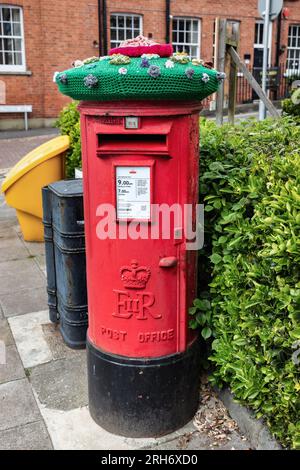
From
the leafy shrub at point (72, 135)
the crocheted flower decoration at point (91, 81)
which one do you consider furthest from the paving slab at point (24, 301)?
the crocheted flower decoration at point (91, 81)

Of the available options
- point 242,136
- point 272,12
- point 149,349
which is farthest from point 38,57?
point 149,349

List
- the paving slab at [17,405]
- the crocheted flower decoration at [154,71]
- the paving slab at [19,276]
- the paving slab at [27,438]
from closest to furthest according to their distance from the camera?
1. the crocheted flower decoration at [154,71]
2. the paving slab at [27,438]
3. the paving slab at [17,405]
4. the paving slab at [19,276]

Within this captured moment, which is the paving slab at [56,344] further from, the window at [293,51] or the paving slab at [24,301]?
the window at [293,51]

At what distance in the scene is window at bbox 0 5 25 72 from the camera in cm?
1530

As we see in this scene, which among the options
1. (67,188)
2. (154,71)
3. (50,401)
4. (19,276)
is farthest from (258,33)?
(50,401)

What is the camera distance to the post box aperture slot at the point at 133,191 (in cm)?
250

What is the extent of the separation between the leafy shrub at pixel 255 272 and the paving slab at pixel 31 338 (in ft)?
4.36

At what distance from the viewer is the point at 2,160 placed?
1172 cm

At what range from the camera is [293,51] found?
21.8 m

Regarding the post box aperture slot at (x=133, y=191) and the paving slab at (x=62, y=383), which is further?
the paving slab at (x=62, y=383)

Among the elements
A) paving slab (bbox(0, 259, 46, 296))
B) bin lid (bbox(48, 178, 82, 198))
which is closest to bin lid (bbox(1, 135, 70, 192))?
paving slab (bbox(0, 259, 46, 296))

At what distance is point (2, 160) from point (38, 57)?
5.50 m

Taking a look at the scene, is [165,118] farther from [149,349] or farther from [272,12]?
[272,12]

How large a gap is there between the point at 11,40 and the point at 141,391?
15173 millimetres
